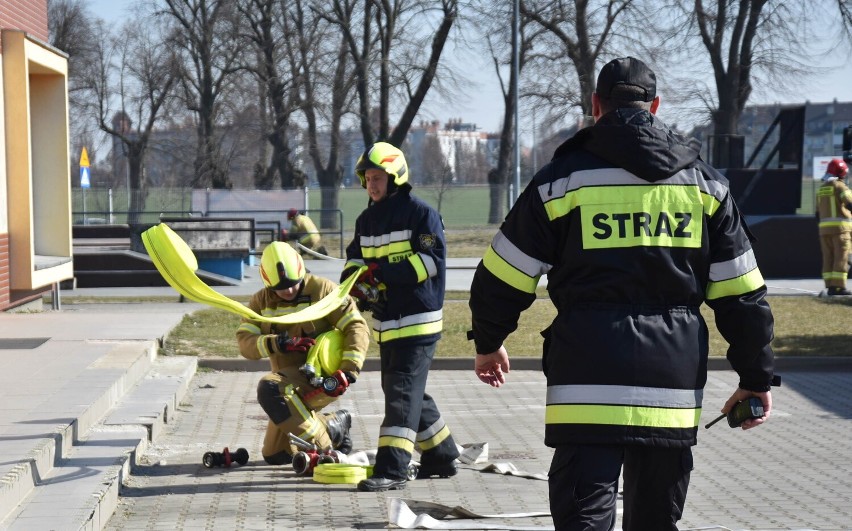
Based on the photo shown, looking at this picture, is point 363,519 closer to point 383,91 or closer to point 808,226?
point 808,226

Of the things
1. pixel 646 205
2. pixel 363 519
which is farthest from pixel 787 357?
pixel 646 205

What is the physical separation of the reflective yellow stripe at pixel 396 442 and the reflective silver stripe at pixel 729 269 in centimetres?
314

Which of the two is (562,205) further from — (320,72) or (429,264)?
(320,72)

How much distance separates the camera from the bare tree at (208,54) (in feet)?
156

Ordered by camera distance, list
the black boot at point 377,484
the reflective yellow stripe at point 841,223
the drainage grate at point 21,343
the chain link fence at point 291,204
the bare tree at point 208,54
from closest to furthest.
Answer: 1. the black boot at point 377,484
2. the drainage grate at point 21,343
3. the reflective yellow stripe at point 841,223
4. the chain link fence at point 291,204
5. the bare tree at point 208,54

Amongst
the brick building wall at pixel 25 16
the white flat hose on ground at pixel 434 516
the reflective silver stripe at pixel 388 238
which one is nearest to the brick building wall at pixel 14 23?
the brick building wall at pixel 25 16

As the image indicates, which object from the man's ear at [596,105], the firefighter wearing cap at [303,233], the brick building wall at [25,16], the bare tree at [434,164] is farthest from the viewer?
the bare tree at [434,164]

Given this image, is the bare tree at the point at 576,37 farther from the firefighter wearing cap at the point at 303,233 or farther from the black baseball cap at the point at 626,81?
the black baseball cap at the point at 626,81

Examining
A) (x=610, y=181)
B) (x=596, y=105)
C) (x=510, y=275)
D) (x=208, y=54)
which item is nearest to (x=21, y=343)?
(x=510, y=275)

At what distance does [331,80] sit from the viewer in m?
46.2

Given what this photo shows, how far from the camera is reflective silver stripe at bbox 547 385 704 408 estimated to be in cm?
375

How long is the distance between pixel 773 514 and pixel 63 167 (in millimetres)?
12280

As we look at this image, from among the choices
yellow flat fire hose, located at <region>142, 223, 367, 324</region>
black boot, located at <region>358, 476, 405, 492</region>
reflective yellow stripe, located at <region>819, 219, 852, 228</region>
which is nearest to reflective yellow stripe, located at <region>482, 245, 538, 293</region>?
yellow flat fire hose, located at <region>142, 223, 367, 324</region>

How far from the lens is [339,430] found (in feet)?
24.9
